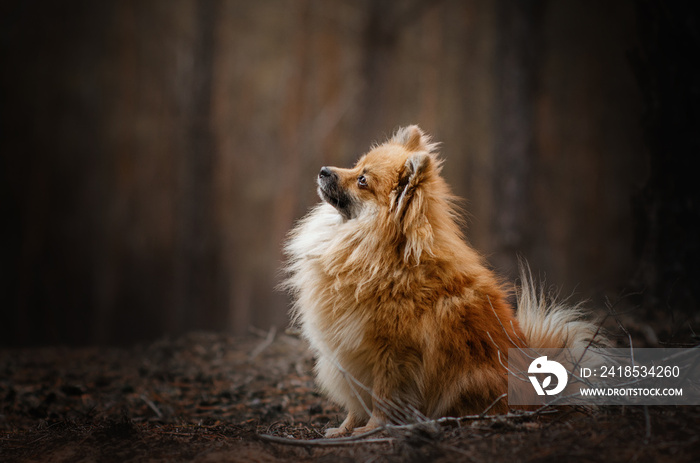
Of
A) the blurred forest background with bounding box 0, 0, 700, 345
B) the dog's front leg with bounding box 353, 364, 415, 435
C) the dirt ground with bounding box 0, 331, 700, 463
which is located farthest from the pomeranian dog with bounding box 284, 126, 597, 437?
the blurred forest background with bounding box 0, 0, 700, 345

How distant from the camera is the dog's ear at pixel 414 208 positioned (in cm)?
292

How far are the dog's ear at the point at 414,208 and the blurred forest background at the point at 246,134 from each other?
4505mm

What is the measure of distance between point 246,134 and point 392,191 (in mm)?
10970

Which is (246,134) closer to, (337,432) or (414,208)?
(414,208)

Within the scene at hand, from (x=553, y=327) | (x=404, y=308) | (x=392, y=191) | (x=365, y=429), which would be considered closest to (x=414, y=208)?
(x=392, y=191)

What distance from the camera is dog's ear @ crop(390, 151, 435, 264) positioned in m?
2.92

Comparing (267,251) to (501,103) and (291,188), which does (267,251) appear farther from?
(501,103)

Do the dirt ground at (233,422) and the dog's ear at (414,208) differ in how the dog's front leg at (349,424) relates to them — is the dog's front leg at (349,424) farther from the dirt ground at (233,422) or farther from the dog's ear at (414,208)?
the dog's ear at (414,208)

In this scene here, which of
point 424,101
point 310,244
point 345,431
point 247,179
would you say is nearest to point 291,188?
point 247,179

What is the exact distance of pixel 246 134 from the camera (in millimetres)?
13320

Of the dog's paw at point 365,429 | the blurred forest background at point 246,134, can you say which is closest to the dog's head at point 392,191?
the dog's paw at point 365,429

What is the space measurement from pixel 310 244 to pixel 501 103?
17.9ft

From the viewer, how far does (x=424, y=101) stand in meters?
13.6

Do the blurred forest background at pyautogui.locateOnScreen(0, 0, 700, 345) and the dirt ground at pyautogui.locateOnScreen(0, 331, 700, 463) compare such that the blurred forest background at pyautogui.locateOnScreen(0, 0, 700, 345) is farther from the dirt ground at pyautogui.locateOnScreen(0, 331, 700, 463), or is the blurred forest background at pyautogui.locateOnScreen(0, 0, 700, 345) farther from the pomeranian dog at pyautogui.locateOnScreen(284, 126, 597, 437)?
the pomeranian dog at pyautogui.locateOnScreen(284, 126, 597, 437)
